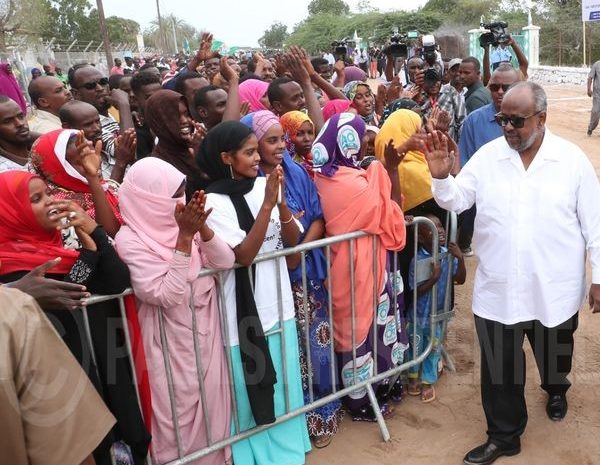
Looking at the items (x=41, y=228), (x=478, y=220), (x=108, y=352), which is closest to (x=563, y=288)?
(x=478, y=220)

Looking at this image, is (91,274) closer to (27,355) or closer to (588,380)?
(27,355)

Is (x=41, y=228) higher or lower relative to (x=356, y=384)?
higher

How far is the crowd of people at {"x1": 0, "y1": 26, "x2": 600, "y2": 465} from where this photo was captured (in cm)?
233

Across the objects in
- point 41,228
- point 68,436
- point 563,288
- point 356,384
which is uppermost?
point 41,228

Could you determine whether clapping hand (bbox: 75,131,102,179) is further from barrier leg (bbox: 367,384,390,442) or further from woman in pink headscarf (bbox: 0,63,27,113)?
woman in pink headscarf (bbox: 0,63,27,113)

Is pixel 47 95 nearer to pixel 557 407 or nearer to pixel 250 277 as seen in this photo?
pixel 250 277

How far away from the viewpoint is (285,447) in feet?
9.84

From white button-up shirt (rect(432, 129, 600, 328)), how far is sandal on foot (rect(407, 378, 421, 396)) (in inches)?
34.7

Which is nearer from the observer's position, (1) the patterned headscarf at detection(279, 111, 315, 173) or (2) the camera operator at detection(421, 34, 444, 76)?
(1) the patterned headscarf at detection(279, 111, 315, 173)

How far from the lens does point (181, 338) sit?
260cm

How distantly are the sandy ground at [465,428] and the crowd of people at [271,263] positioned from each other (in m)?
0.10

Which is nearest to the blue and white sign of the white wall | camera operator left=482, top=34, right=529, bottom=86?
the white wall

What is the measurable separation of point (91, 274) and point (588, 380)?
3.16 meters

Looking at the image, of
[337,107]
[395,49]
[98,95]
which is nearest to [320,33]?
[395,49]
